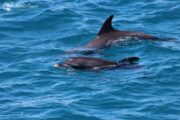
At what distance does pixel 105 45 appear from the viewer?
1978 centimetres

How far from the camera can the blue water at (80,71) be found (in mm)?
14953

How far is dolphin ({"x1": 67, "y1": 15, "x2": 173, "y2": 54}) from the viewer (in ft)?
64.7

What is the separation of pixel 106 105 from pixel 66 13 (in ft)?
30.3

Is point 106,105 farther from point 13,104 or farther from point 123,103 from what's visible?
point 13,104

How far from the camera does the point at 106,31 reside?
66.1 feet

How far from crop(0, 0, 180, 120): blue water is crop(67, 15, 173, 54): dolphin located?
306mm

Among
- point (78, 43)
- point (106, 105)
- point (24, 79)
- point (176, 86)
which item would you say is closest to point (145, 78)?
point (176, 86)

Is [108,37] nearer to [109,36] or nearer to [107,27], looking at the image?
[109,36]

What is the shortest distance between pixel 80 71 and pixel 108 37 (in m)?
2.69
